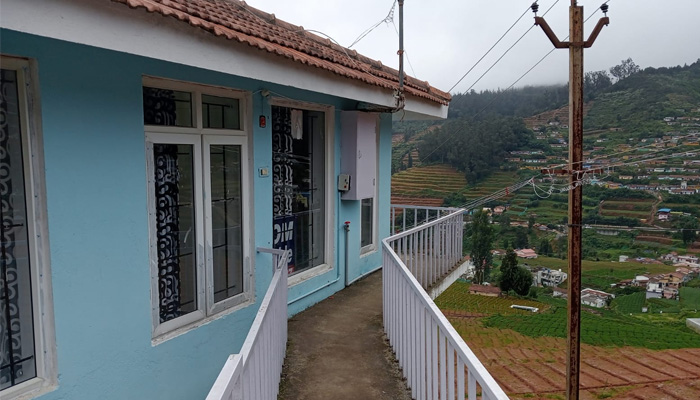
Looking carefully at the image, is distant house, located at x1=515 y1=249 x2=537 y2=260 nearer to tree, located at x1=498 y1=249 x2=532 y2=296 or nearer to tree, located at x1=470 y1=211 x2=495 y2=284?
tree, located at x1=470 y1=211 x2=495 y2=284

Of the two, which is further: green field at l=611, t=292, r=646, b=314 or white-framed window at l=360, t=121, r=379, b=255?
green field at l=611, t=292, r=646, b=314

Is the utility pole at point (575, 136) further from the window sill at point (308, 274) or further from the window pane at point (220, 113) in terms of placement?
the window pane at point (220, 113)

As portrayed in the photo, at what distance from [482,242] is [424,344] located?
24.8m

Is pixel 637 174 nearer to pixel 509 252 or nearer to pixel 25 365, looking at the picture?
pixel 509 252

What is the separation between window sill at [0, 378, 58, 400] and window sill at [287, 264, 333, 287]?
3.16 metres

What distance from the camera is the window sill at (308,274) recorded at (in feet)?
20.7

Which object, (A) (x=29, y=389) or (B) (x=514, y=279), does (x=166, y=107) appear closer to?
(A) (x=29, y=389)

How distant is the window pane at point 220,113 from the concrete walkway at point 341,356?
2.31 meters

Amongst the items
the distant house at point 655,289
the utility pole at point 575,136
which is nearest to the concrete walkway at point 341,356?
the utility pole at point 575,136

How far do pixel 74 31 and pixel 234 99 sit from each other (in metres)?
2.38

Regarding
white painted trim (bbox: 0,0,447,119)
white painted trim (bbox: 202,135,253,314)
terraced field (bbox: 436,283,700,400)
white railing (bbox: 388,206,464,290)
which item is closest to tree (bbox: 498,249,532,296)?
terraced field (bbox: 436,283,700,400)

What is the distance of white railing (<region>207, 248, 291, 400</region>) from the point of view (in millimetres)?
1983

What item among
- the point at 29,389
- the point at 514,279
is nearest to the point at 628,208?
the point at 514,279

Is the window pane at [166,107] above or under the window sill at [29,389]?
above
